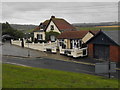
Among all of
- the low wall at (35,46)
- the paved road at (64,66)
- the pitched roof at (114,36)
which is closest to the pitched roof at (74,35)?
the low wall at (35,46)

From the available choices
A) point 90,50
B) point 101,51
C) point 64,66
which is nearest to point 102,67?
point 64,66

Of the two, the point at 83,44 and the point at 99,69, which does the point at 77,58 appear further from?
the point at 99,69

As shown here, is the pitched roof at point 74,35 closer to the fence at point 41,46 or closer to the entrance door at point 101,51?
the fence at point 41,46

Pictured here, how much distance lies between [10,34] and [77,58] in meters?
31.1

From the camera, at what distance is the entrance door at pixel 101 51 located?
2809 cm

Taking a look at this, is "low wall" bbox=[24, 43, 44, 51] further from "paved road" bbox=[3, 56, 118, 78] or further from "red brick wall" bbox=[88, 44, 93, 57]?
"paved road" bbox=[3, 56, 118, 78]

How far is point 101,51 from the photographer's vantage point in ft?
94.7

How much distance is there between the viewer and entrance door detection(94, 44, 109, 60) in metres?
28.1

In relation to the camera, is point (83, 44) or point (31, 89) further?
point (83, 44)

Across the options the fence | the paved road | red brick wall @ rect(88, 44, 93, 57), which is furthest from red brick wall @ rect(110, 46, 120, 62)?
the fence

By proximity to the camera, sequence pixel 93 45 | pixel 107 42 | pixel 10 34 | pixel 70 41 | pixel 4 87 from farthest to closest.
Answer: pixel 10 34 → pixel 70 41 → pixel 93 45 → pixel 107 42 → pixel 4 87

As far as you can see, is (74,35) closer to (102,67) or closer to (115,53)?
(115,53)

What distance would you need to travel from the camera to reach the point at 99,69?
13078 millimetres

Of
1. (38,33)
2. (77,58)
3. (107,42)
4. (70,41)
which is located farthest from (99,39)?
(38,33)
